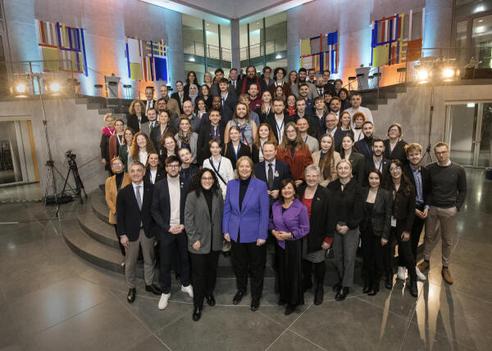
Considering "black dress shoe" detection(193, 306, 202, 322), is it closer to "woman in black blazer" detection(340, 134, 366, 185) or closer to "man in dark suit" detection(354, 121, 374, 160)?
"woman in black blazer" detection(340, 134, 366, 185)

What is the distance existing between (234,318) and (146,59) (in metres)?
12.5

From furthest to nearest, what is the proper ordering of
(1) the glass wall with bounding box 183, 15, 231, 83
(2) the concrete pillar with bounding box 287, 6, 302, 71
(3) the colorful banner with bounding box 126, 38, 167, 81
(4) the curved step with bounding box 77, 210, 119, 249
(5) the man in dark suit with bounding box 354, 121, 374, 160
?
(1) the glass wall with bounding box 183, 15, 231, 83 < (2) the concrete pillar with bounding box 287, 6, 302, 71 < (3) the colorful banner with bounding box 126, 38, 167, 81 < (4) the curved step with bounding box 77, 210, 119, 249 < (5) the man in dark suit with bounding box 354, 121, 374, 160

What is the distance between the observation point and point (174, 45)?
14.0m

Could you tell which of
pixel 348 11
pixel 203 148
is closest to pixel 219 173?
pixel 203 148

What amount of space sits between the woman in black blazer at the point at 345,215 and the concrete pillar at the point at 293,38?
40.4 feet

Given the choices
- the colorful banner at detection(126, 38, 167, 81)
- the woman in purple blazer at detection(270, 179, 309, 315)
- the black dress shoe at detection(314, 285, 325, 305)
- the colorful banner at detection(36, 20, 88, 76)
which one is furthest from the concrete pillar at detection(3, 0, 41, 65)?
the black dress shoe at detection(314, 285, 325, 305)

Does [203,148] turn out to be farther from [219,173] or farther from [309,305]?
[309,305]

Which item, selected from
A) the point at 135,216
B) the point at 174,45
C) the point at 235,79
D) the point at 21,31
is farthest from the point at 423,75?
the point at 21,31

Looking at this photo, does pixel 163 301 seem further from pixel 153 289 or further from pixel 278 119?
pixel 278 119

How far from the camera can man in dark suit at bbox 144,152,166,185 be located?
Answer: 11.6 feet

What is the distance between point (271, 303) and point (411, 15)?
12.0 meters

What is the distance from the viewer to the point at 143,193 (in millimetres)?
3396

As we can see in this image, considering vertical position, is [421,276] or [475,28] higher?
[475,28]

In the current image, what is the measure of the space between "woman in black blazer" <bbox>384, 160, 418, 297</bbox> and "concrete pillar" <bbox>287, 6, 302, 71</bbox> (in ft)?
39.8
